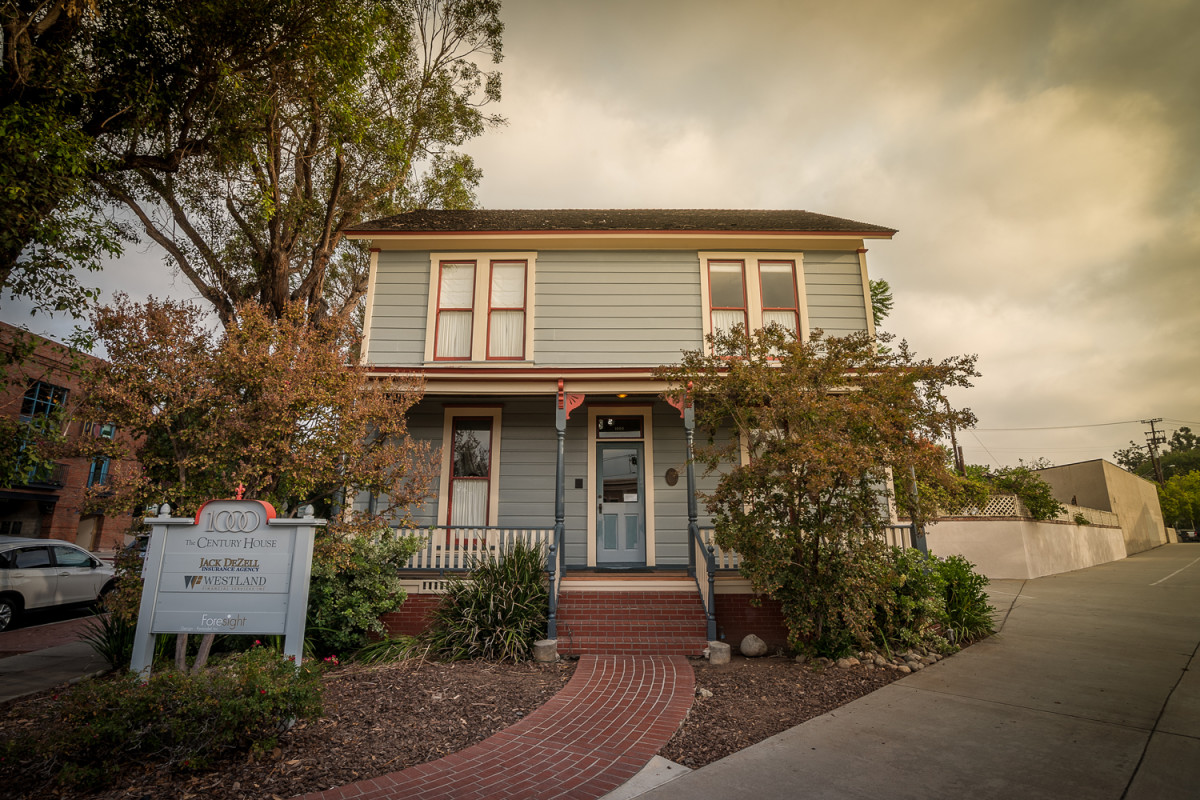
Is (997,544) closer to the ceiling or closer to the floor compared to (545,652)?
closer to the ceiling

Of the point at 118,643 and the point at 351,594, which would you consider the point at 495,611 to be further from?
the point at 118,643

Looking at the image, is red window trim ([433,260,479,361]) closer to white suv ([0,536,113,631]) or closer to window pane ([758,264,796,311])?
window pane ([758,264,796,311])

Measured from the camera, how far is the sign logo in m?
4.71

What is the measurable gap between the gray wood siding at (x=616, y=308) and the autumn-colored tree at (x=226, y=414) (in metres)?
4.72

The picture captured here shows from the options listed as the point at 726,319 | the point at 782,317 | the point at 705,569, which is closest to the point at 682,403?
the point at 705,569

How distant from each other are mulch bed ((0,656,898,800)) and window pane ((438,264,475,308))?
21.7 feet

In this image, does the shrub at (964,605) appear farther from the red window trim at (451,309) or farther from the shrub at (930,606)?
the red window trim at (451,309)

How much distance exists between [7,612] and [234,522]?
9.02 m

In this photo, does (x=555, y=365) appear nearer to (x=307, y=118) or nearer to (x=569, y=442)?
(x=569, y=442)

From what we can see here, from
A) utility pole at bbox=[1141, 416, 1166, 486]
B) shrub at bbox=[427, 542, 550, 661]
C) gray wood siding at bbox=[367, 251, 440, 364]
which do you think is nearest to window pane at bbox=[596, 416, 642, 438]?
shrub at bbox=[427, 542, 550, 661]

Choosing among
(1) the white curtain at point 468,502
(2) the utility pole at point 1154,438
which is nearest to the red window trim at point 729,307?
(1) the white curtain at point 468,502

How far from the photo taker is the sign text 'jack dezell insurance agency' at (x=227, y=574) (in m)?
4.55

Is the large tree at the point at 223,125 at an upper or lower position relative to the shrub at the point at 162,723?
upper

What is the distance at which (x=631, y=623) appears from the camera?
7527 mm
